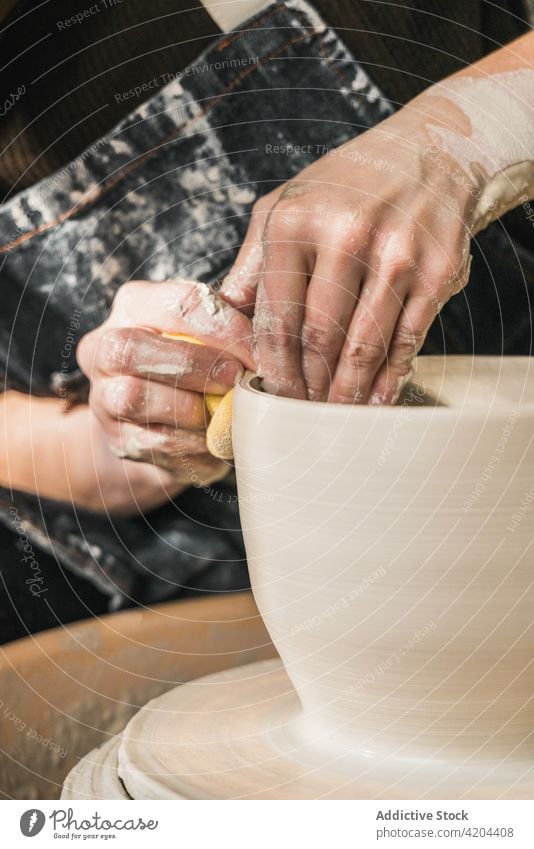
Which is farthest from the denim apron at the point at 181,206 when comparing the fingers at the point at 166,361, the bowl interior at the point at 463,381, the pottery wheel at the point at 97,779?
the pottery wheel at the point at 97,779

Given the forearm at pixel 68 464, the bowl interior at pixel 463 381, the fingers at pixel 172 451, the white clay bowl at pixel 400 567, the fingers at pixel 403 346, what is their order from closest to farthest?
the white clay bowl at pixel 400 567, the fingers at pixel 403 346, the bowl interior at pixel 463 381, the fingers at pixel 172 451, the forearm at pixel 68 464

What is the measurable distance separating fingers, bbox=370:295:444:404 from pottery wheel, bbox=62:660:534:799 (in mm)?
262

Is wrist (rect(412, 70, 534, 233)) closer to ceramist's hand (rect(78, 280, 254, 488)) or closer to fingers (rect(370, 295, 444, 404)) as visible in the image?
fingers (rect(370, 295, 444, 404))

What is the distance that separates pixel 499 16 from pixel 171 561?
746 mm

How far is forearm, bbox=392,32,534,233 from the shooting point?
70cm

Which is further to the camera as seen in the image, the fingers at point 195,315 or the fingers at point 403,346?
the fingers at point 195,315

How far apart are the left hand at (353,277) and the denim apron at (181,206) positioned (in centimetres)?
34

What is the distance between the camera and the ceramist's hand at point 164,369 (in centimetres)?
78

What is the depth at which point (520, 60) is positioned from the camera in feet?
2.45

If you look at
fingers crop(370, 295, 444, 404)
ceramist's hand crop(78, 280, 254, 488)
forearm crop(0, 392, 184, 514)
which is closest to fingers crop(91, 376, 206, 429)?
ceramist's hand crop(78, 280, 254, 488)

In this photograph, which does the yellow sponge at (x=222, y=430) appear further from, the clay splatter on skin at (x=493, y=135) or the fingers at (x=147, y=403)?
the clay splatter on skin at (x=493, y=135)

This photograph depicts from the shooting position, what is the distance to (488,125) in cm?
71

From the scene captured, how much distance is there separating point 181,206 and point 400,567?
23.3 inches
